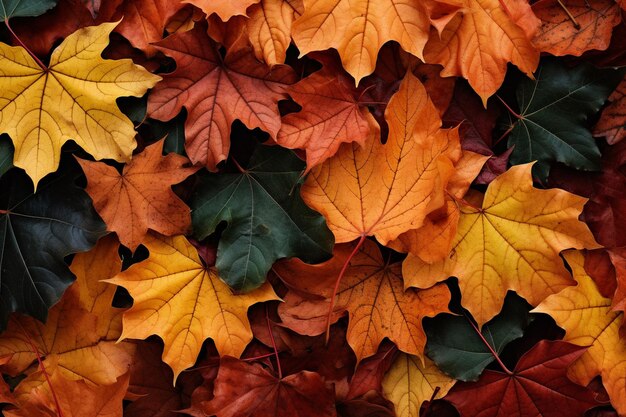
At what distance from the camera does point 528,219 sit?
3.26 feet

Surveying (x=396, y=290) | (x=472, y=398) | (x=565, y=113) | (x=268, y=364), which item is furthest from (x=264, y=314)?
(x=565, y=113)

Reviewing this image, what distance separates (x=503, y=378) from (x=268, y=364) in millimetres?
394

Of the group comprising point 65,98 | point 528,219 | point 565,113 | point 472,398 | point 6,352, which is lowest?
point 472,398

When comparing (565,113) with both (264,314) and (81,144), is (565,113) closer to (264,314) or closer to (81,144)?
(264,314)

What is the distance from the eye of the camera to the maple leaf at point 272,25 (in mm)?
976

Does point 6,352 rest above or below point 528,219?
below

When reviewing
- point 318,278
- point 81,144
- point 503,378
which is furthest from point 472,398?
point 81,144

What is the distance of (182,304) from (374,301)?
0.32 meters

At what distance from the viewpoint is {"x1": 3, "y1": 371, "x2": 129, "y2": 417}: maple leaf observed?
1.02m

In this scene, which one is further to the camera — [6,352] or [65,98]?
[6,352]

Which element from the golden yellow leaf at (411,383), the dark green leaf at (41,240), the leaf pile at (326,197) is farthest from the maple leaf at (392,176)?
the dark green leaf at (41,240)

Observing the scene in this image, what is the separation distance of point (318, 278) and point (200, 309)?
0.68 feet

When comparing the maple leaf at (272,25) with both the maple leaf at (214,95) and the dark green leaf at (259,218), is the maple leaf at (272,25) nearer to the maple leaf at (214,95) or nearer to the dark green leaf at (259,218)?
the maple leaf at (214,95)

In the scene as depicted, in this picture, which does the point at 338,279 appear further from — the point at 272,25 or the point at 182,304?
the point at 272,25
